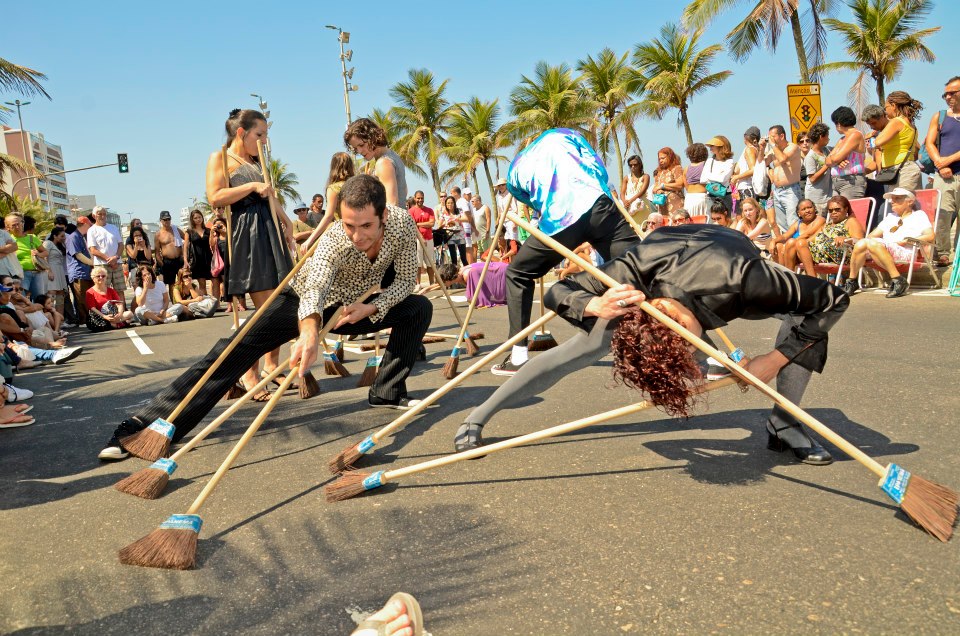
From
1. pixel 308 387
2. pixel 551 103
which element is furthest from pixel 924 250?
pixel 551 103

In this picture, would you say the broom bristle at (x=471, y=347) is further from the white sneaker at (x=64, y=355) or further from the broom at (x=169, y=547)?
the white sneaker at (x=64, y=355)

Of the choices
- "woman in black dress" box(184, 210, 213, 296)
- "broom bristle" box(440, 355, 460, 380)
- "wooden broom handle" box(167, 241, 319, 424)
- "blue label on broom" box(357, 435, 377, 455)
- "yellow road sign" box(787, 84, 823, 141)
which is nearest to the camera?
"blue label on broom" box(357, 435, 377, 455)

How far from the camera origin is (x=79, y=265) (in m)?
13.2

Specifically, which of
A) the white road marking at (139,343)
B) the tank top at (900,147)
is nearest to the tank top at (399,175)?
the white road marking at (139,343)

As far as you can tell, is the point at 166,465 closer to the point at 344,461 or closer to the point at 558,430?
the point at 344,461

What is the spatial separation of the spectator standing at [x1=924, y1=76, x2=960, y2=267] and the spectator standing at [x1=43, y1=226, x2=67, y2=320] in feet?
45.6

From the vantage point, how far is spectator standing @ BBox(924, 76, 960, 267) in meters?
8.44

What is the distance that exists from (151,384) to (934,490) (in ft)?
20.0

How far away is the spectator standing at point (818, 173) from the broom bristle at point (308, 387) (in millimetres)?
7544

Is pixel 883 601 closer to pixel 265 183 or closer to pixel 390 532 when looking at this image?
pixel 390 532

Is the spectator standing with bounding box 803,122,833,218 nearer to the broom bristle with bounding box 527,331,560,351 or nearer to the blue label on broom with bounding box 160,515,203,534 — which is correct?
the broom bristle with bounding box 527,331,560,351

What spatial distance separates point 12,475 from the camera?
158 inches

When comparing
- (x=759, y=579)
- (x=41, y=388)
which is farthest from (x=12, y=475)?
(x=759, y=579)

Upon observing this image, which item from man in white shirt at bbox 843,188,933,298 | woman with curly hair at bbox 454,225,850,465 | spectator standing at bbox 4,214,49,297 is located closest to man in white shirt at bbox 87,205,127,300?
spectator standing at bbox 4,214,49,297
